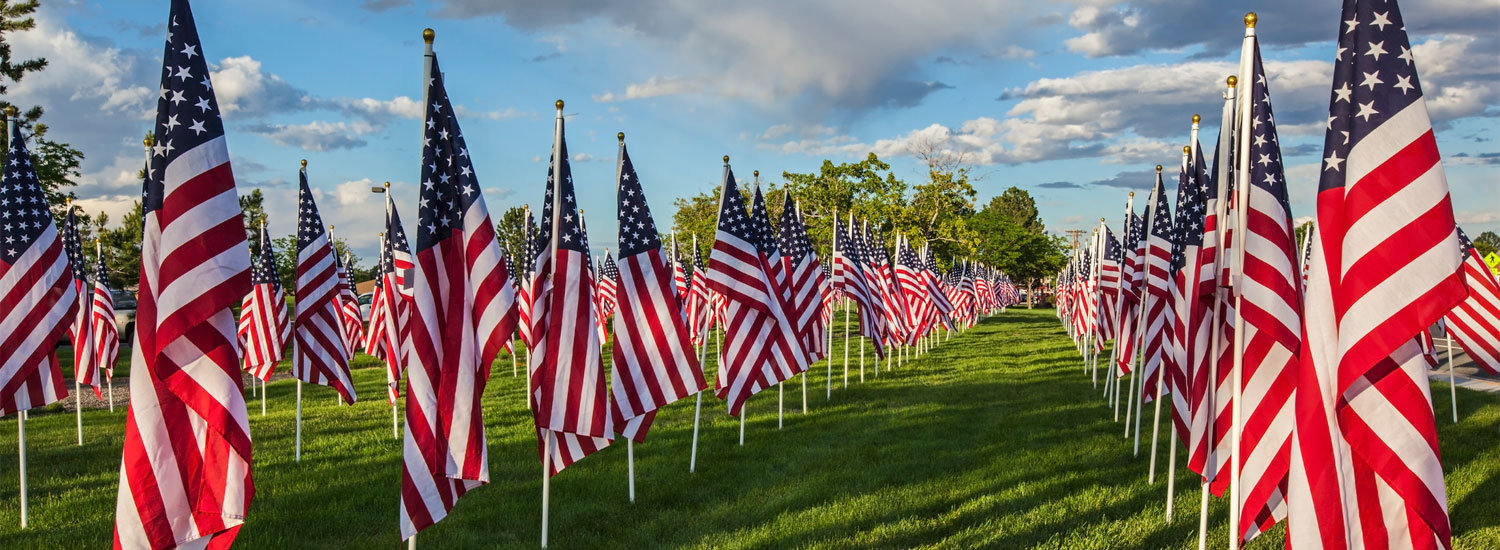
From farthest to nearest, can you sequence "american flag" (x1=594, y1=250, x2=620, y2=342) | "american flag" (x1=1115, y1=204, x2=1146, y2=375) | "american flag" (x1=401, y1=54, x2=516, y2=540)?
1. "american flag" (x1=594, y1=250, x2=620, y2=342)
2. "american flag" (x1=1115, y1=204, x2=1146, y2=375)
3. "american flag" (x1=401, y1=54, x2=516, y2=540)

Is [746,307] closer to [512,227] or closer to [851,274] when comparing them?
[851,274]

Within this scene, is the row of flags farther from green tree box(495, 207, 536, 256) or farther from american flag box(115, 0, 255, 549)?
green tree box(495, 207, 536, 256)

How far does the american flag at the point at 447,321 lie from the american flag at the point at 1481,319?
15.1 m

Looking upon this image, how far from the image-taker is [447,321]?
6.77m

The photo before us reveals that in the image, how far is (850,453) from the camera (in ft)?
41.8

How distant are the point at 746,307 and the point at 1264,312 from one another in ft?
25.1

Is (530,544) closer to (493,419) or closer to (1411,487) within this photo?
(1411,487)

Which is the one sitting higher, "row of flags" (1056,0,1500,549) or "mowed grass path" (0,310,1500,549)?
"row of flags" (1056,0,1500,549)

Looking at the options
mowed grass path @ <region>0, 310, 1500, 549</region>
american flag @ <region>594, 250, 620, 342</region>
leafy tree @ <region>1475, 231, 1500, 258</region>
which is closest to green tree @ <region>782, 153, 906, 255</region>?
american flag @ <region>594, 250, 620, 342</region>

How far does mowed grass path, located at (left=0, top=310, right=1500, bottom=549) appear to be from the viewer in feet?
28.5

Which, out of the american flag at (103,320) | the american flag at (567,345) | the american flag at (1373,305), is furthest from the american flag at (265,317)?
the american flag at (1373,305)

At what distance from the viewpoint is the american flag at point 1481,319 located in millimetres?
14930

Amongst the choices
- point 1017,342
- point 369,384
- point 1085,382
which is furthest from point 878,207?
point 369,384

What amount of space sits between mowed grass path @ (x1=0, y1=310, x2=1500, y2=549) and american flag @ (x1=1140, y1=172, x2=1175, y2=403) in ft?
4.96
